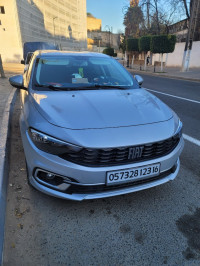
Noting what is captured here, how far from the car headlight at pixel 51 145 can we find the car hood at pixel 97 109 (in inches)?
6.4

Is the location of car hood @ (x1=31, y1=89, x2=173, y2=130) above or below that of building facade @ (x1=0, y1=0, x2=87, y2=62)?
below

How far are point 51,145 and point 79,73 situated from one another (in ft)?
5.59

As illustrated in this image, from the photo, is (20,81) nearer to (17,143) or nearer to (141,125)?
(17,143)

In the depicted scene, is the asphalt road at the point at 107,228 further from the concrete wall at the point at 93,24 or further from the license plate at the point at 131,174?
the concrete wall at the point at 93,24

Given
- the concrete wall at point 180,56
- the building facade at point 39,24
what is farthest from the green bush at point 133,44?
the building facade at point 39,24

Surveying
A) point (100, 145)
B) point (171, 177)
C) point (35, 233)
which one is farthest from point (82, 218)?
point (171, 177)

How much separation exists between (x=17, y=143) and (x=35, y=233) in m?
2.07

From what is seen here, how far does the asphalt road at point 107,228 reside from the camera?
1.76 metres

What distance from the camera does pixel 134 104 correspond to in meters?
2.48

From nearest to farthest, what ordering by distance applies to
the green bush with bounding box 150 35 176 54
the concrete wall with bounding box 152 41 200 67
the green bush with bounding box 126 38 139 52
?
the green bush with bounding box 150 35 176 54
the concrete wall with bounding box 152 41 200 67
the green bush with bounding box 126 38 139 52

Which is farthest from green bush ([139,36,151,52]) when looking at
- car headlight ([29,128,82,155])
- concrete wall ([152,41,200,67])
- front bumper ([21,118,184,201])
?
car headlight ([29,128,82,155])

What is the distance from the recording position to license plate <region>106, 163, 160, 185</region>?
1.91m

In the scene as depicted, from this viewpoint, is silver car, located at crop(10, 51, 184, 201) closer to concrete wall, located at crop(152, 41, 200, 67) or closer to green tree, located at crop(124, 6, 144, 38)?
concrete wall, located at crop(152, 41, 200, 67)

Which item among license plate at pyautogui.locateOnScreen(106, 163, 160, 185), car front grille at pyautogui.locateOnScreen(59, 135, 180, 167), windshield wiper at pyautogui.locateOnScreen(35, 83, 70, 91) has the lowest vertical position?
license plate at pyautogui.locateOnScreen(106, 163, 160, 185)
